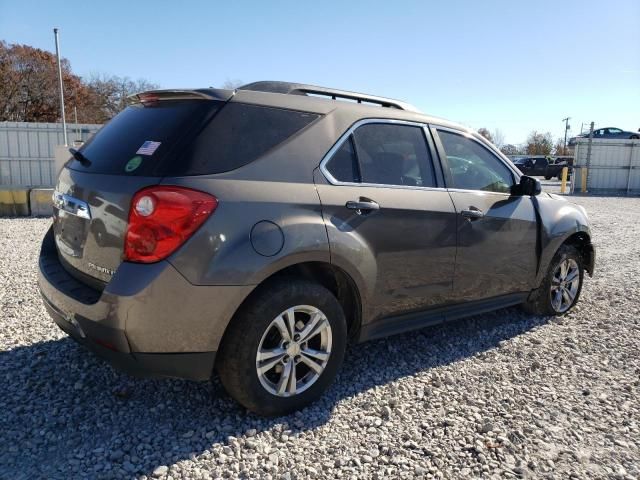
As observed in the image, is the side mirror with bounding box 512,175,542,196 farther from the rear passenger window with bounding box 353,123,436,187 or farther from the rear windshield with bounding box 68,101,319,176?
the rear windshield with bounding box 68,101,319,176

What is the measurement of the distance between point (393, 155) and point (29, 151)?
14.6 m

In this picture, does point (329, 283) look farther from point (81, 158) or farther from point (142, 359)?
point (81, 158)

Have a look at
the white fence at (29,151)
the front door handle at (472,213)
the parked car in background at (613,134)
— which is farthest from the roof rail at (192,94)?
the parked car in background at (613,134)

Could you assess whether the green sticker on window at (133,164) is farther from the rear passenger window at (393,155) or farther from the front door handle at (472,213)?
the front door handle at (472,213)

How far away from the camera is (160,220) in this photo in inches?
97.3

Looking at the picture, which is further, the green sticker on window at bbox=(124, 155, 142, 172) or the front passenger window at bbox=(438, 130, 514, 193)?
the front passenger window at bbox=(438, 130, 514, 193)

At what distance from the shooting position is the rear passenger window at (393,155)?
3314mm

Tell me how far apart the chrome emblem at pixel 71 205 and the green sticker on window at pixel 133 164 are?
1.02ft

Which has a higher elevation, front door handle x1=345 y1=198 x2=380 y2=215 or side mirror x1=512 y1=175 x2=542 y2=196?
side mirror x1=512 y1=175 x2=542 y2=196

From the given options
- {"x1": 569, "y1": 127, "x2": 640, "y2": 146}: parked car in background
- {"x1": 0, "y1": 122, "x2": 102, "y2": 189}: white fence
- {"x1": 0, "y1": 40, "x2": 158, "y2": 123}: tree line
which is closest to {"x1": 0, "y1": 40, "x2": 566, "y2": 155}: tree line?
{"x1": 0, "y1": 40, "x2": 158, "y2": 123}: tree line

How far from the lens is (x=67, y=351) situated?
374 centimetres

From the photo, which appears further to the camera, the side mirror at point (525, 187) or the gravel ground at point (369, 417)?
the side mirror at point (525, 187)

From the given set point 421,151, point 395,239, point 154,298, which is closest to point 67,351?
point 154,298

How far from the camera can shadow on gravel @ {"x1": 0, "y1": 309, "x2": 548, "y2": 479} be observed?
255 centimetres
